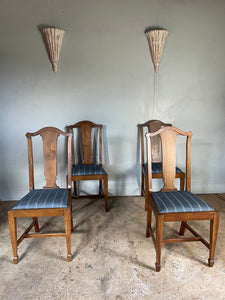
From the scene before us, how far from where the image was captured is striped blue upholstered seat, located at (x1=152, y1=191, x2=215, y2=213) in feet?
5.48

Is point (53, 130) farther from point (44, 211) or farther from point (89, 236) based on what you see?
point (89, 236)

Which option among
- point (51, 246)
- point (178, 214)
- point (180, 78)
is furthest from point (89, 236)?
point (180, 78)

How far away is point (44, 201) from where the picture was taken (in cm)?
179

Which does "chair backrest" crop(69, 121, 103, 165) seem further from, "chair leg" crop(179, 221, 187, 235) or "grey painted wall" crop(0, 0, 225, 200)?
"chair leg" crop(179, 221, 187, 235)

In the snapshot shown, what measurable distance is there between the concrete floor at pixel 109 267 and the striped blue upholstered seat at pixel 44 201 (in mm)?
480

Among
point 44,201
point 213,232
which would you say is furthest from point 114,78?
point 213,232

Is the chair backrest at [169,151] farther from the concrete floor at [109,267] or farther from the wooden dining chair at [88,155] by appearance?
the wooden dining chair at [88,155]

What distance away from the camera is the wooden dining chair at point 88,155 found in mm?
2611

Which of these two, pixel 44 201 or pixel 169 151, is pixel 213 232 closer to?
pixel 169 151

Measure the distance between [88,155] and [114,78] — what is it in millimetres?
1066

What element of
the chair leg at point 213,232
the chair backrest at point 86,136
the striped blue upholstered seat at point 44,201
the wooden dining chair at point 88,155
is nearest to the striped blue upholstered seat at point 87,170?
the wooden dining chair at point 88,155

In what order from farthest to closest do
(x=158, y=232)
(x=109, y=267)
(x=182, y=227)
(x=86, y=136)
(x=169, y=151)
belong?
(x=86, y=136)
(x=182, y=227)
(x=169, y=151)
(x=109, y=267)
(x=158, y=232)

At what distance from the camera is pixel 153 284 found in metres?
1.58

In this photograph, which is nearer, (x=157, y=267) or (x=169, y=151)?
(x=157, y=267)
